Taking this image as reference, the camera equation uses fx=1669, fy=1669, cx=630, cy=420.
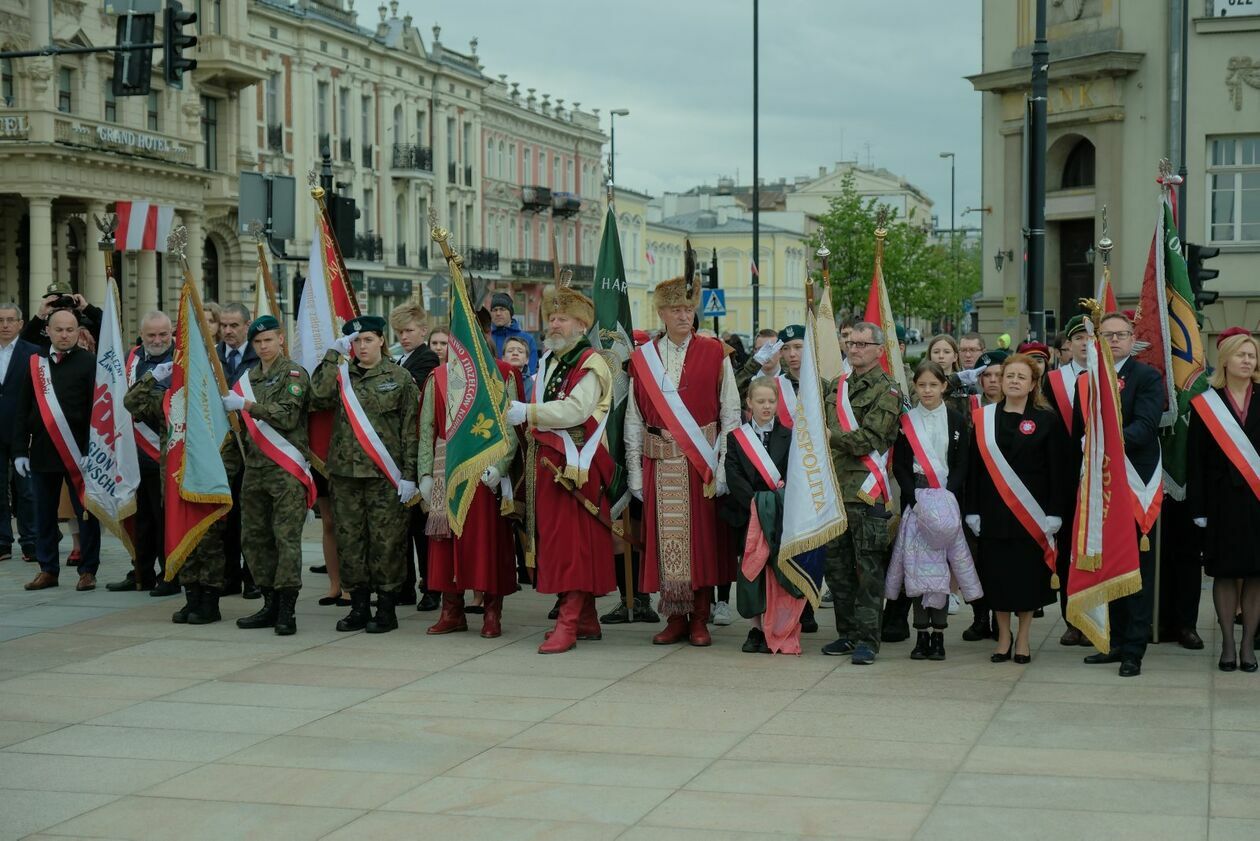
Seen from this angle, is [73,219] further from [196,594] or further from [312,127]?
[196,594]

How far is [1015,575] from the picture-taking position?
30.0 ft

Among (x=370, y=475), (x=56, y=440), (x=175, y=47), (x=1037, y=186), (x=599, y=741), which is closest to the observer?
(x=599, y=741)

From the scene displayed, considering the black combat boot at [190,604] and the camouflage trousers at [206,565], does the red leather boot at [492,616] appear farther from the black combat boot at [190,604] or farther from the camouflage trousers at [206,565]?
the black combat boot at [190,604]

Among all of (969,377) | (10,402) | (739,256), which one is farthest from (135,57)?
(739,256)

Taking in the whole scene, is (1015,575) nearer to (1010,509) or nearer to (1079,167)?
(1010,509)

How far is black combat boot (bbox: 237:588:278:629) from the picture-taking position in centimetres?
1040

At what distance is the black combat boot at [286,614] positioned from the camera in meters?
10.1

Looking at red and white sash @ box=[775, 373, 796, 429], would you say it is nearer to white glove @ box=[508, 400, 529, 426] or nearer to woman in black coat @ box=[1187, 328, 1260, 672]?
white glove @ box=[508, 400, 529, 426]

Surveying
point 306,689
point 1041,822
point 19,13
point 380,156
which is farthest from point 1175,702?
point 380,156

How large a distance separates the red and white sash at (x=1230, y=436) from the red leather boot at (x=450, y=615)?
4.47m

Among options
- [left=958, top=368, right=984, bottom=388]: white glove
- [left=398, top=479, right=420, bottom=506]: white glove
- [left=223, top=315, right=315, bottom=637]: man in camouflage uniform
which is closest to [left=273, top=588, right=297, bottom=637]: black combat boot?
[left=223, top=315, right=315, bottom=637]: man in camouflage uniform

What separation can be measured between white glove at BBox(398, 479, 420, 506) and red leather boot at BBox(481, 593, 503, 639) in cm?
76

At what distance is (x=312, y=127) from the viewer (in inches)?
2178

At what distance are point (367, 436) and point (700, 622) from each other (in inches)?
91.0
